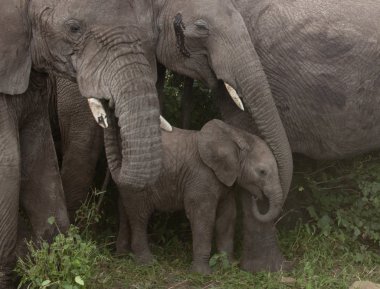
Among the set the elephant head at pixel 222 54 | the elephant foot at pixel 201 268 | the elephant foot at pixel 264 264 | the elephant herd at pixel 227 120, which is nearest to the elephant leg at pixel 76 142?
the elephant herd at pixel 227 120

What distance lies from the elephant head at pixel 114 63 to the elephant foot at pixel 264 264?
1.53 meters

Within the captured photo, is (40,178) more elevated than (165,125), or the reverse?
(165,125)

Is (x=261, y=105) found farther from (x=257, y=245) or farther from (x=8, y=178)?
(x=8, y=178)

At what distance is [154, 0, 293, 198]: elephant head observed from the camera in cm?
409

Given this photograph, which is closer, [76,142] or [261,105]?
[261,105]

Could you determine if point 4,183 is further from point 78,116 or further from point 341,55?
point 341,55

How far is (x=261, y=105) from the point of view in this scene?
13.6ft

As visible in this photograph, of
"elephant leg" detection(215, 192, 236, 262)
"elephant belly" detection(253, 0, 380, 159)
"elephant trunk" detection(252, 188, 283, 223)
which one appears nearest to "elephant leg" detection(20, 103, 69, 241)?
"elephant leg" detection(215, 192, 236, 262)

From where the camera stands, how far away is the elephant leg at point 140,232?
455 cm

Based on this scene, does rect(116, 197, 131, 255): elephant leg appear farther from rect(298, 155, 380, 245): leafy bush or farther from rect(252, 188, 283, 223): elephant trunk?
rect(298, 155, 380, 245): leafy bush

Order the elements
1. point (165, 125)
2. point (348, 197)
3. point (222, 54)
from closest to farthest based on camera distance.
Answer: point (222, 54), point (165, 125), point (348, 197)

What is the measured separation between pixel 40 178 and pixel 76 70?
80cm

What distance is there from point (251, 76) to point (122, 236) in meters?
1.35

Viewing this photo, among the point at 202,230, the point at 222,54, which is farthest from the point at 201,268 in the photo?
the point at 222,54
